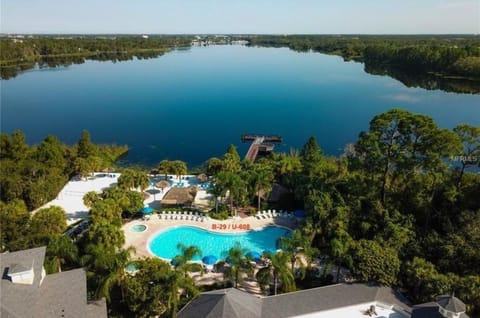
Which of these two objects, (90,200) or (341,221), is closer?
(341,221)

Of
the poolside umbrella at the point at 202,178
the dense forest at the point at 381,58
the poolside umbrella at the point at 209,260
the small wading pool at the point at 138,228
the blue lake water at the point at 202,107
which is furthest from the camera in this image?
the dense forest at the point at 381,58

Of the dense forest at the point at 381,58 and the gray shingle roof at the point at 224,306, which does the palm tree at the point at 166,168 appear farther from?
the dense forest at the point at 381,58

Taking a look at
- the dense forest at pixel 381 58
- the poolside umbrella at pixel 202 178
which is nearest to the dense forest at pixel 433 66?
the dense forest at pixel 381 58

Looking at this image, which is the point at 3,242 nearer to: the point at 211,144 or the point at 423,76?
the point at 211,144

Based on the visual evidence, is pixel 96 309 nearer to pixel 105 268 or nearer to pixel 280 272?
pixel 105 268

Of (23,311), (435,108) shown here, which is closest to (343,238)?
(23,311)

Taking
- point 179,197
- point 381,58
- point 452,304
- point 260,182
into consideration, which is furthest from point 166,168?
point 381,58
